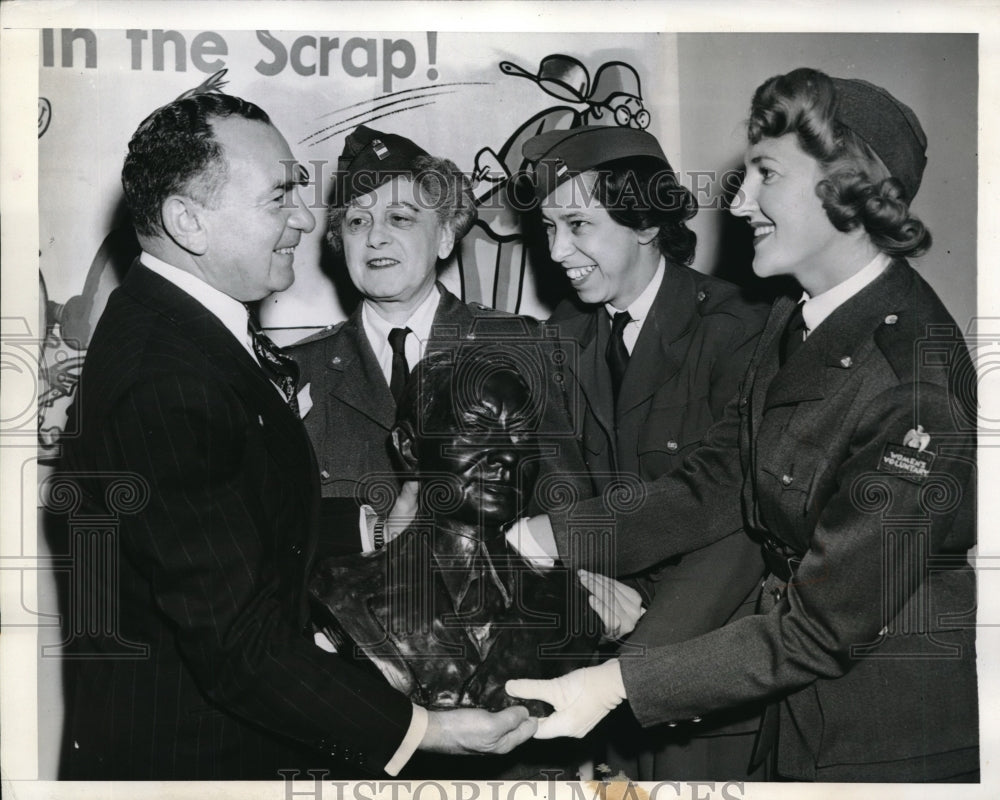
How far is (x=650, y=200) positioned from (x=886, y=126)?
728mm

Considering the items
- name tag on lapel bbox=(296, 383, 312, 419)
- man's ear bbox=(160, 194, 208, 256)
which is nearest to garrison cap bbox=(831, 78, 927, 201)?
name tag on lapel bbox=(296, 383, 312, 419)

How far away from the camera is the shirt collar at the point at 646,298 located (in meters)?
3.30

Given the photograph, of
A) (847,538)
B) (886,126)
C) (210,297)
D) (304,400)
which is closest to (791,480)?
(847,538)

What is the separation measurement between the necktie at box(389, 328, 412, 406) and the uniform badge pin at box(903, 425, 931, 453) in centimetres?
150

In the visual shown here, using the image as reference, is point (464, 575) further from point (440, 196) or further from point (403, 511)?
point (440, 196)

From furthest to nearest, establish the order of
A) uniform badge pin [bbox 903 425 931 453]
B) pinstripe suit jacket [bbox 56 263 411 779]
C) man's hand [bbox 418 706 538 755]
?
man's hand [bbox 418 706 538 755] → uniform badge pin [bbox 903 425 931 453] → pinstripe suit jacket [bbox 56 263 411 779]

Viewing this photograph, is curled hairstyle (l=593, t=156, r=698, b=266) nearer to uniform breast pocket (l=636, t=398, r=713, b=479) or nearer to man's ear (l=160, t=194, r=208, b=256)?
uniform breast pocket (l=636, t=398, r=713, b=479)

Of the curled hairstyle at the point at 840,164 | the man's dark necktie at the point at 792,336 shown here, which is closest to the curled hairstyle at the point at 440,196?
the curled hairstyle at the point at 840,164

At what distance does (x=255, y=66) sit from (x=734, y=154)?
1538 millimetres

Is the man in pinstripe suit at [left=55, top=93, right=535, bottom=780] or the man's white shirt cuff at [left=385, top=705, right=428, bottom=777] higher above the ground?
the man in pinstripe suit at [left=55, top=93, right=535, bottom=780]

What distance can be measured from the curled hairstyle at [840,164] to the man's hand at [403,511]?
4.94ft

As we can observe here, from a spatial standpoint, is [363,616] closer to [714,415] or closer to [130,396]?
[130,396]

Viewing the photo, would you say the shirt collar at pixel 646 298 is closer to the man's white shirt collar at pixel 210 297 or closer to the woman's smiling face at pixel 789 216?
the woman's smiling face at pixel 789 216

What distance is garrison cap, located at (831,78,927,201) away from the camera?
10.3 ft
